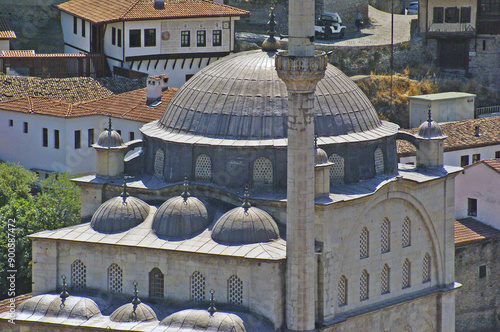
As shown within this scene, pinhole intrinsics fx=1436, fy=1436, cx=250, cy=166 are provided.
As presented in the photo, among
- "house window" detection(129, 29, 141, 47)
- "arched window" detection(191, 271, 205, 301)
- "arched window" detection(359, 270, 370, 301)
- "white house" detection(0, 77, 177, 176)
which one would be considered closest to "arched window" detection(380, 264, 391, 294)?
"arched window" detection(359, 270, 370, 301)

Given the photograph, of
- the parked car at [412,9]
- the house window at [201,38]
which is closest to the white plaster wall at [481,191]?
the house window at [201,38]

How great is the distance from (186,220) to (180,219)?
235 mm

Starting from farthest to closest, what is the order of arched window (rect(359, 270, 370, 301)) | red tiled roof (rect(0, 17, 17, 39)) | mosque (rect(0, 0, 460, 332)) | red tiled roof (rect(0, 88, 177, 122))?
1. red tiled roof (rect(0, 17, 17, 39))
2. red tiled roof (rect(0, 88, 177, 122))
3. arched window (rect(359, 270, 370, 301))
4. mosque (rect(0, 0, 460, 332))

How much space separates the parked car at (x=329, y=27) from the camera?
3583 inches

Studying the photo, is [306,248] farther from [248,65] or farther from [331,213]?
[248,65]

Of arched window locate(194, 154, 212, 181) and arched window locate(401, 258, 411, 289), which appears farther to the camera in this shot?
arched window locate(401, 258, 411, 289)

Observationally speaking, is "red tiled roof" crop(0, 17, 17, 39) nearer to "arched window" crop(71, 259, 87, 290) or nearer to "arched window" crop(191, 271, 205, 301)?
"arched window" crop(71, 259, 87, 290)

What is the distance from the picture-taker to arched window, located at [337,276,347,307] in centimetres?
5509

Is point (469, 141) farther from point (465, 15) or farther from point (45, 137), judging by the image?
point (45, 137)

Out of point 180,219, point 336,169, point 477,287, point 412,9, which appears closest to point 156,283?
point 180,219

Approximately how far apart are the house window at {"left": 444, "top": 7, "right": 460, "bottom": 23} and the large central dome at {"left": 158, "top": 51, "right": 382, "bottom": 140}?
31.7 meters

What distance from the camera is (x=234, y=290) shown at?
53.1m

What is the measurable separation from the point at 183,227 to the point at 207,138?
13.7ft

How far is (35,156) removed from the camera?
72375 mm
